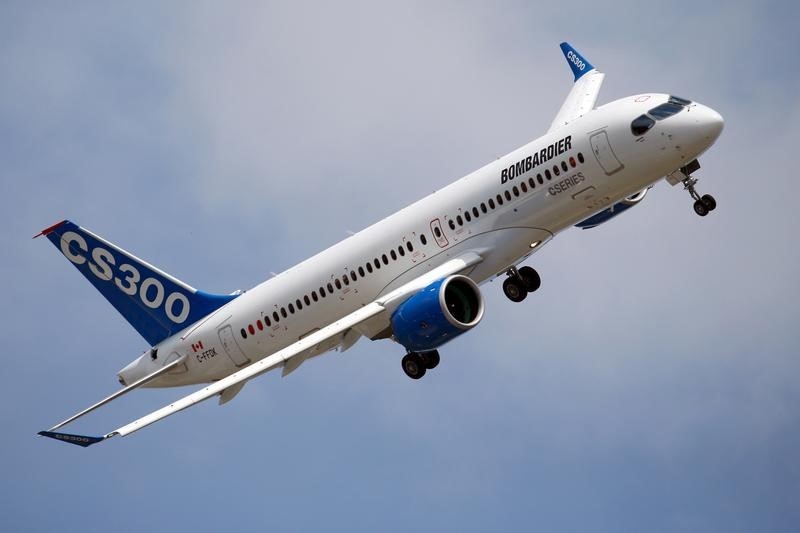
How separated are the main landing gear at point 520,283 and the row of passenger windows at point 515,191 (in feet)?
11.6

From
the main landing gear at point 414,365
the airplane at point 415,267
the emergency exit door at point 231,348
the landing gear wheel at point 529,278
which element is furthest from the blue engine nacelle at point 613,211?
the emergency exit door at point 231,348

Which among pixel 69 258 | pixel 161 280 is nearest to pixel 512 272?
pixel 161 280

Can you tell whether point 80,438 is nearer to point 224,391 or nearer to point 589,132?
point 224,391

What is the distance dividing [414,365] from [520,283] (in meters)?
5.17

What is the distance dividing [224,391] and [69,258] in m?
13.2

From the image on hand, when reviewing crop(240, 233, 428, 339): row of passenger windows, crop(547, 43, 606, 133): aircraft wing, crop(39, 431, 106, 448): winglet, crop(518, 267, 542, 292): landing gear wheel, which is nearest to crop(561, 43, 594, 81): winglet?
crop(547, 43, 606, 133): aircraft wing

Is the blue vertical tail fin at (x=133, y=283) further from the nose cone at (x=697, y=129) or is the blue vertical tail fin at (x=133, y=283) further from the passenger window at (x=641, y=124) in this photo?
the nose cone at (x=697, y=129)

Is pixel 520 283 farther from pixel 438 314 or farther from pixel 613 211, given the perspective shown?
pixel 438 314

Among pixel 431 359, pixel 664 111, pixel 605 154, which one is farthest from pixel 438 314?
pixel 664 111

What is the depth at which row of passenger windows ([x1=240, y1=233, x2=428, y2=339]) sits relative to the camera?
2048 inches

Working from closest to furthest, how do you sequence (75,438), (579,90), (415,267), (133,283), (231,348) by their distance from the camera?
(75,438) < (415,267) < (231,348) < (133,283) < (579,90)

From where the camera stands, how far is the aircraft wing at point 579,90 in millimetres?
59688

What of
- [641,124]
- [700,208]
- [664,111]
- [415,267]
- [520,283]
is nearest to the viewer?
Result: [641,124]

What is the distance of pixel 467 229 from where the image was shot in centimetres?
5062
